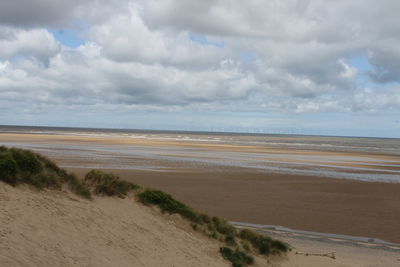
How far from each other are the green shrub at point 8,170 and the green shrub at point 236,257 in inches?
240

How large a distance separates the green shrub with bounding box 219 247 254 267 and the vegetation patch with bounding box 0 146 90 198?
14.5 feet

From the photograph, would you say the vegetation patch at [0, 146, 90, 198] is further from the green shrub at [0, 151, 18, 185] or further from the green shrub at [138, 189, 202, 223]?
the green shrub at [138, 189, 202, 223]

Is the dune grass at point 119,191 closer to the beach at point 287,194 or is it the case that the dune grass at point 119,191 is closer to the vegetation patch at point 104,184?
the vegetation patch at point 104,184

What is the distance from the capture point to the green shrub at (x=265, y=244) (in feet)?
41.3

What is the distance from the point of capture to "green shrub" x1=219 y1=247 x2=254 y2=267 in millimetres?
11227

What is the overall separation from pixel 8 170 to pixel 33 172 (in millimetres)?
877

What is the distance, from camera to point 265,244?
12.8 meters

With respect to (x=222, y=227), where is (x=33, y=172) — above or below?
above

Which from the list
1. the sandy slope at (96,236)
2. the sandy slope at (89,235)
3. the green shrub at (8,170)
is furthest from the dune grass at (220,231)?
the green shrub at (8,170)

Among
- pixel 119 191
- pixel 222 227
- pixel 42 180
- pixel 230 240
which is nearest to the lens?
pixel 42 180

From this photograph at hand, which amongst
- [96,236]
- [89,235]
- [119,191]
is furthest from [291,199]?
[89,235]

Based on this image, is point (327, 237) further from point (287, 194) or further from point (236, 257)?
point (287, 194)

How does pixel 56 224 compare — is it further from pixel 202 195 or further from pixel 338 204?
pixel 338 204

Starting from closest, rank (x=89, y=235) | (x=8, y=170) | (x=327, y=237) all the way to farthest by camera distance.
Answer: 1. (x=89, y=235)
2. (x=8, y=170)
3. (x=327, y=237)
